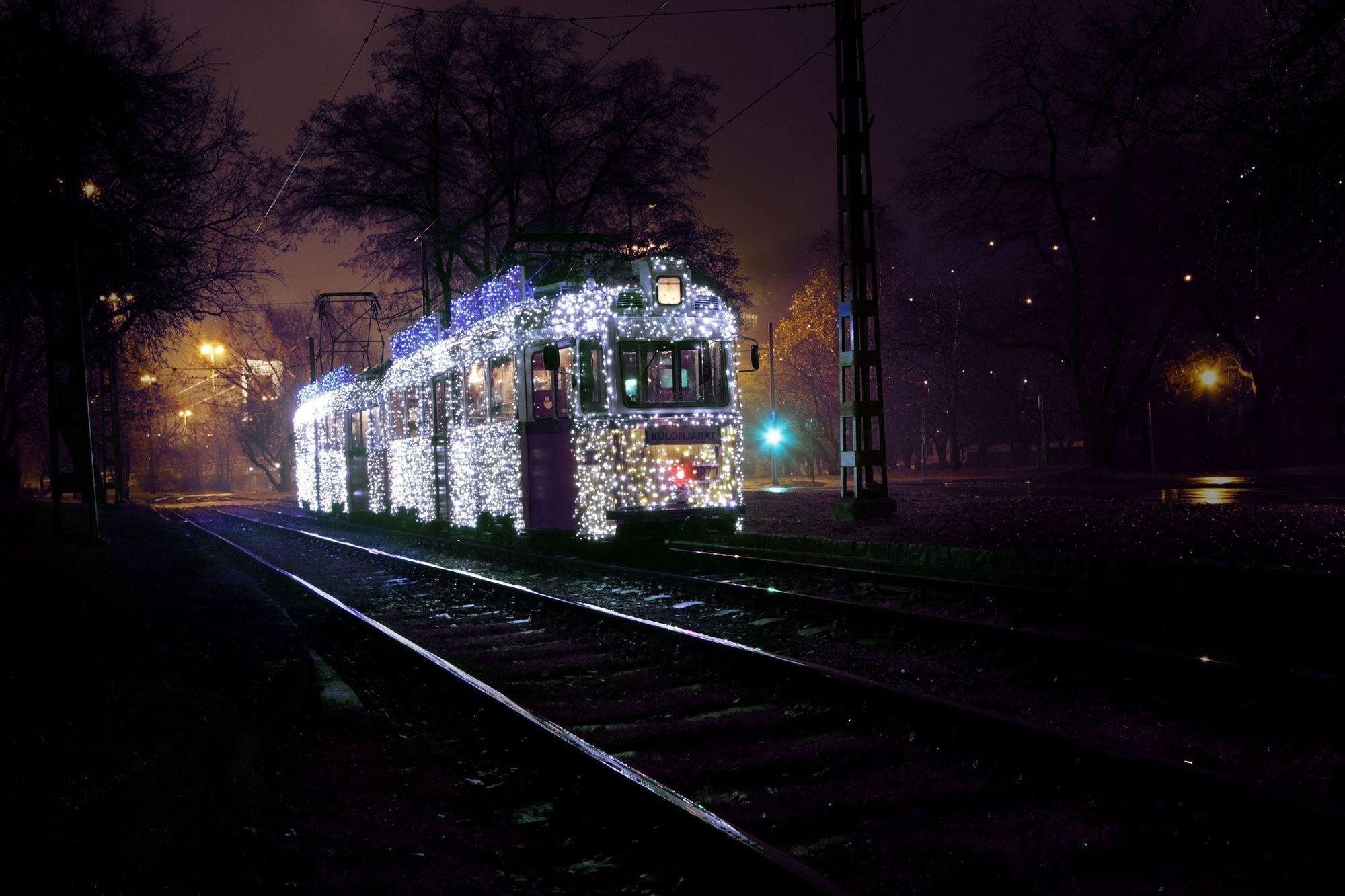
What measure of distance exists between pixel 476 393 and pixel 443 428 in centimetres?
213

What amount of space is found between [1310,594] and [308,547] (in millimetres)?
16912

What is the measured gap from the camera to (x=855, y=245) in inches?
637

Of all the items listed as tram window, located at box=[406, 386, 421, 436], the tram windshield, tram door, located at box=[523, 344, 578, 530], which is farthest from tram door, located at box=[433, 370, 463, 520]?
the tram windshield

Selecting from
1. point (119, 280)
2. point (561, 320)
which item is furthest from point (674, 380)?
point (119, 280)

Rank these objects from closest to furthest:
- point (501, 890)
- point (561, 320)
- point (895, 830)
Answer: point (501, 890)
point (895, 830)
point (561, 320)

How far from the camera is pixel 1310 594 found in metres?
8.98

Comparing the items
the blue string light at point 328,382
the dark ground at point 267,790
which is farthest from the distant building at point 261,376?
the dark ground at point 267,790

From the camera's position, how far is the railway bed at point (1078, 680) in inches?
193

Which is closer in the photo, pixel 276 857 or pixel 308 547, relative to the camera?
pixel 276 857

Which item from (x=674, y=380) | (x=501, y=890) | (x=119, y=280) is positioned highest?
(x=119, y=280)

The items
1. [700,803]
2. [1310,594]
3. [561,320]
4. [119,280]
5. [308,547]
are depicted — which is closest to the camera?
[700,803]

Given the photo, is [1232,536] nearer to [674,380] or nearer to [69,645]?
[674,380]

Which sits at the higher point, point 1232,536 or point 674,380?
point 674,380

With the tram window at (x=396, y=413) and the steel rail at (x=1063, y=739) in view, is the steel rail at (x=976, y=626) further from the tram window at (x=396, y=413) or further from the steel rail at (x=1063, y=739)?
the tram window at (x=396, y=413)
